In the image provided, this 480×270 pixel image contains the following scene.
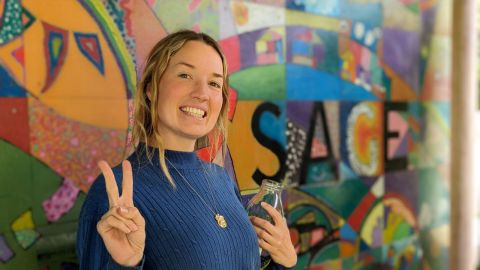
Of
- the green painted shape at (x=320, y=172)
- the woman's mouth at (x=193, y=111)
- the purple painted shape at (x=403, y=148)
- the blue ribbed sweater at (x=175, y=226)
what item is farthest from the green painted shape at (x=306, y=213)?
the woman's mouth at (x=193, y=111)

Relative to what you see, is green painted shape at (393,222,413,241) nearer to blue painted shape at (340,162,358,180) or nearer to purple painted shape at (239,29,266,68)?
blue painted shape at (340,162,358,180)

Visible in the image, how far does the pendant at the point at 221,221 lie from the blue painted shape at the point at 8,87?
66 centimetres

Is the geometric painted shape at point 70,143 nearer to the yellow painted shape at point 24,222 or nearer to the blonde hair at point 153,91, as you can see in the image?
the yellow painted shape at point 24,222

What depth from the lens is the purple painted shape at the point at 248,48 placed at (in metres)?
1.78

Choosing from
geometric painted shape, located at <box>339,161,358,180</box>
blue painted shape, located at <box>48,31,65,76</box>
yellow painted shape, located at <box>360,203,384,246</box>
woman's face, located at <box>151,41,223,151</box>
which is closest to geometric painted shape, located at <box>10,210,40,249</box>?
blue painted shape, located at <box>48,31,65,76</box>

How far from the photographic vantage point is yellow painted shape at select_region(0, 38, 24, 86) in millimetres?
1254

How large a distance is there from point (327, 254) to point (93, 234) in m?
1.42

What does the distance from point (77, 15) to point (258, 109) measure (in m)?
0.74

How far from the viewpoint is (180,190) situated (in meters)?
1.02

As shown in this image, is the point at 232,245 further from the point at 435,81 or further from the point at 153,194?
the point at 435,81

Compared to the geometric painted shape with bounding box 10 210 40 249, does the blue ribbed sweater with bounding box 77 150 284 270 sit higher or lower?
higher

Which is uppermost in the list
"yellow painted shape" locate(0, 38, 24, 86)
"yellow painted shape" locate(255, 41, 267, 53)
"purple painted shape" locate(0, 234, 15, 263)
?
"yellow painted shape" locate(255, 41, 267, 53)

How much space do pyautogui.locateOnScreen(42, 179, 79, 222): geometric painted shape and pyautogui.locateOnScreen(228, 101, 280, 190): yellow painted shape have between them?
18.7 inches

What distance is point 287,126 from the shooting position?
1950 millimetres
